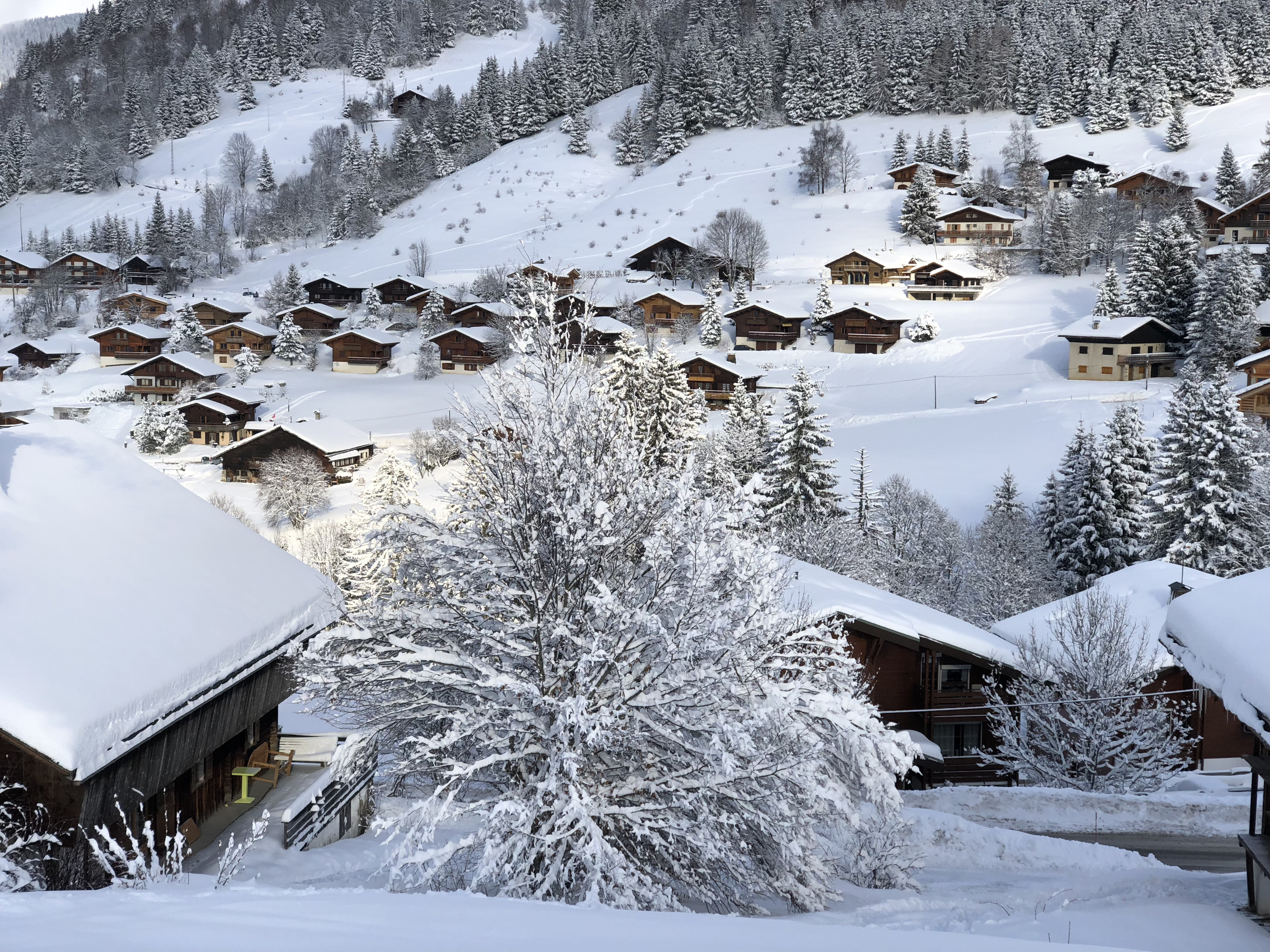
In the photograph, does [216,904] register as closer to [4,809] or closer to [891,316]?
[4,809]

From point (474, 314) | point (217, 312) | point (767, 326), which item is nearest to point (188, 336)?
point (217, 312)

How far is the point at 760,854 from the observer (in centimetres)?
876

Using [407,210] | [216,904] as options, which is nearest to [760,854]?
[216,904]

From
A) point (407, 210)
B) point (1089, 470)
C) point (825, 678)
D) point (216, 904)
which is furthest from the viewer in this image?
point (407, 210)

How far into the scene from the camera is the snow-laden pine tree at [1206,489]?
33.6 meters

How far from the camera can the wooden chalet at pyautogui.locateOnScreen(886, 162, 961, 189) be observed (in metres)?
89.1

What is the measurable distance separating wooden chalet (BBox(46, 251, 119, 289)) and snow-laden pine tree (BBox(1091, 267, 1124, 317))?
85915mm

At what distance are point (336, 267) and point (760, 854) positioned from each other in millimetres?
94163

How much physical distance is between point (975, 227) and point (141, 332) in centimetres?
6553

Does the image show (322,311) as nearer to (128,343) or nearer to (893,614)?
(128,343)

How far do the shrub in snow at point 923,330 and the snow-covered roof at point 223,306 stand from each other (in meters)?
52.8

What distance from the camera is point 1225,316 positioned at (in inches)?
2136

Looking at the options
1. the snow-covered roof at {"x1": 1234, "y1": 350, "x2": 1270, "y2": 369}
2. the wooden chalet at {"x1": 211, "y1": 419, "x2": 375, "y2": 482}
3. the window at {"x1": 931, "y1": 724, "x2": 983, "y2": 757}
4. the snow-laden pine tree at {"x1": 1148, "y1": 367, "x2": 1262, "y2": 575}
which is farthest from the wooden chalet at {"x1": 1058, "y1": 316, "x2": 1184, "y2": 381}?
the wooden chalet at {"x1": 211, "y1": 419, "x2": 375, "y2": 482}

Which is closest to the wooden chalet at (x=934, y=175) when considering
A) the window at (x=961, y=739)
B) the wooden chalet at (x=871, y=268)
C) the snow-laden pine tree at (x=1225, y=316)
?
the wooden chalet at (x=871, y=268)
